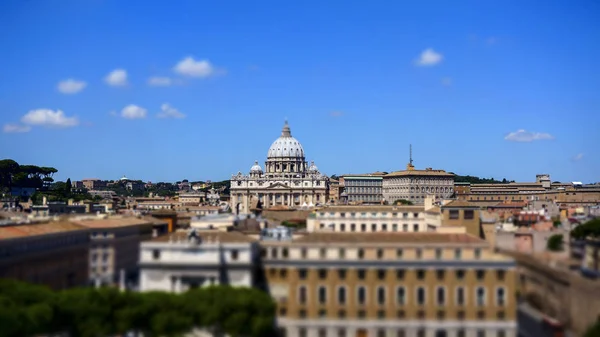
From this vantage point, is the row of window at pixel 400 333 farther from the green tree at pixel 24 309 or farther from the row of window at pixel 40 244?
the row of window at pixel 40 244

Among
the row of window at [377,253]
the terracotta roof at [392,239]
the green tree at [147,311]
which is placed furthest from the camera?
the terracotta roof at [392,239]

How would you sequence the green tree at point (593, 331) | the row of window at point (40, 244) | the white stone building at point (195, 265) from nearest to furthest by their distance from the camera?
the green tree at point (593, 331)
the white stone building at point (195, 265)
the row of window at point (40, 244)

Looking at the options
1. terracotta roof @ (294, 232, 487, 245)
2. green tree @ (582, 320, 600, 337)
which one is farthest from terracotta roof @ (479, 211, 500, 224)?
green tree @ (582, 320, 600, 337)

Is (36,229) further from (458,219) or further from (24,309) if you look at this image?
(458,219)

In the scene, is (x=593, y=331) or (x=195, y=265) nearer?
(x=593, y=331)

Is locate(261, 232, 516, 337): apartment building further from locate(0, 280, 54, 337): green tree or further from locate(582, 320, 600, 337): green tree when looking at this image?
locate(0, 280, 54, 337): green tree

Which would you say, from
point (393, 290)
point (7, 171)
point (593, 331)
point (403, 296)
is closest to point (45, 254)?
point (393, 290)

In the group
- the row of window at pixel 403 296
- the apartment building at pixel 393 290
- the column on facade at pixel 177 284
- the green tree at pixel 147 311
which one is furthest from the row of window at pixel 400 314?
the column on facade at pixel 177 284
